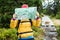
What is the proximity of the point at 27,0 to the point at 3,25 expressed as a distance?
1.20 m

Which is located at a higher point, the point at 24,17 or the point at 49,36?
the point at 24,17

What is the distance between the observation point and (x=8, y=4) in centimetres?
805

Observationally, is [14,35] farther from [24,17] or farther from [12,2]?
[24,17]

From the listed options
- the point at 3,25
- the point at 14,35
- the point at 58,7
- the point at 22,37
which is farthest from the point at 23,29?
the point at 58,7

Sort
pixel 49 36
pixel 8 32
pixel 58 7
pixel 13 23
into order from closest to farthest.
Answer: pixel 13 23 < pixel 8 32 < pixel 49 36 < pixel 58 7

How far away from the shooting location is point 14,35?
7086mm

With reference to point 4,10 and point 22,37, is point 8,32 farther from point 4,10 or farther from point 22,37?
point 22,37

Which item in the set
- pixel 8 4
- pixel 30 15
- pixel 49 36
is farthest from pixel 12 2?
pixel 30 15

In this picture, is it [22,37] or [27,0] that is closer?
[22,37]

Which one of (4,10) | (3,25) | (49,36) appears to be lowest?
(49,36)

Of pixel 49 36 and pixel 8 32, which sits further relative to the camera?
pixel 49 36

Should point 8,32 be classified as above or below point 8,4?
below

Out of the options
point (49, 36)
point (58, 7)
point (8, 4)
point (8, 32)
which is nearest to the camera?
point (8, 32)

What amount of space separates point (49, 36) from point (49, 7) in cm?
1430
